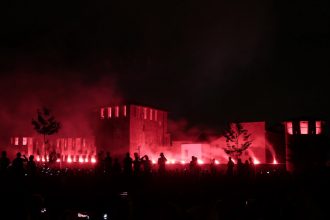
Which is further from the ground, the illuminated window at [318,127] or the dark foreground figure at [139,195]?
the illuminated window at [318,127]

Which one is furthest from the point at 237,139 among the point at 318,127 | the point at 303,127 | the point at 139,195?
the point at 139,195

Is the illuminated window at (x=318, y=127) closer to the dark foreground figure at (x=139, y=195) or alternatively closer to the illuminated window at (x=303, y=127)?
the illuminated window at (x=303, y=127)

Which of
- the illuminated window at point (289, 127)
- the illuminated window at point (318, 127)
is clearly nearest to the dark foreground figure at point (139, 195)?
the illuminated window at point (289, 127)

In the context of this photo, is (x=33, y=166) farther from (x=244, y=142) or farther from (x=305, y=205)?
(x=244, y=142)

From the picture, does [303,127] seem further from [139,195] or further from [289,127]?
[139,195]

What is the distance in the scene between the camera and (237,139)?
4341cm

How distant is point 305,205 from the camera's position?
6.99 meters

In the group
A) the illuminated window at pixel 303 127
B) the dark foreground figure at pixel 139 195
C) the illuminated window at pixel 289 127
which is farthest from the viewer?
the illuminated window at pixel 289 127

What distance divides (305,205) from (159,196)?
37.6 ft

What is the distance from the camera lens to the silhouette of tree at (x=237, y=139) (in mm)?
42625

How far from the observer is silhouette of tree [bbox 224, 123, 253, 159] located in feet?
140

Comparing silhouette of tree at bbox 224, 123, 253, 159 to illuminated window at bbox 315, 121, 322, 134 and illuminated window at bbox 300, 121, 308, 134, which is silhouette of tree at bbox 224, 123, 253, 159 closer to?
illuminated window at bbox 300, 121, 308, 134

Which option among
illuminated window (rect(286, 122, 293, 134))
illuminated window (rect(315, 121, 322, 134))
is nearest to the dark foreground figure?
illuminated window (rect(286, 122, 293, 134))

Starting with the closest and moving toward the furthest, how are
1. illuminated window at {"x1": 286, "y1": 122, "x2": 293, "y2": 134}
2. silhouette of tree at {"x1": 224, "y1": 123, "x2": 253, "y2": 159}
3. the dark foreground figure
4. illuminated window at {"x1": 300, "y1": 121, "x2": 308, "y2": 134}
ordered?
the dark foreground figure
illuminated window at {"x1": 300, "y1": 121, "x2": 308, "y2": 134}
illuminated window at {"x1": 286, "y1": 122, "x2": 293, "y2": 134}
silhouette of tree at {"x1": 224, "y1": 123, "x2": 253, "y2": 159}
